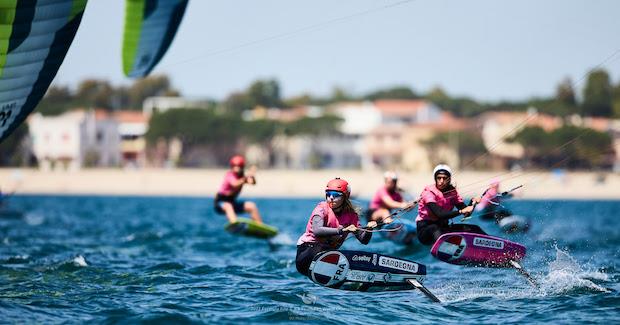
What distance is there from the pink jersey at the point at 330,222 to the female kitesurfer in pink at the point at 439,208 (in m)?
1.78

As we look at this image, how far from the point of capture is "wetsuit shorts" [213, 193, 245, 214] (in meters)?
20.3

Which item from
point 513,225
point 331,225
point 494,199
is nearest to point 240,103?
point 513,225

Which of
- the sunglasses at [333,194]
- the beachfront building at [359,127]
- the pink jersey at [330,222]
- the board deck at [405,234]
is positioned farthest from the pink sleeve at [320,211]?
the beachfront building at [359,127]

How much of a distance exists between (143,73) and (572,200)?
220 feet

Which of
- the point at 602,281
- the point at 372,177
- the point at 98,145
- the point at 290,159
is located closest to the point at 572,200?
the point at 372,177

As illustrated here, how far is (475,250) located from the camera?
14250 mm

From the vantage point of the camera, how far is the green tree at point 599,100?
105 m

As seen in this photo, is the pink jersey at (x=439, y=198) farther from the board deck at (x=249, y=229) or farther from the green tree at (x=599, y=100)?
the green tree at (x=599, y=100)

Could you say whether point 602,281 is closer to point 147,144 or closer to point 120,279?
point 120,279

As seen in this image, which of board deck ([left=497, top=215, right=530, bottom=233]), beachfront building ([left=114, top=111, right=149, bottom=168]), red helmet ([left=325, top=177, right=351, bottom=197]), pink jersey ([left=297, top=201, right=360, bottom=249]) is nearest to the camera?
red helmet ([left=325, top=177, right=351, bottom=197])

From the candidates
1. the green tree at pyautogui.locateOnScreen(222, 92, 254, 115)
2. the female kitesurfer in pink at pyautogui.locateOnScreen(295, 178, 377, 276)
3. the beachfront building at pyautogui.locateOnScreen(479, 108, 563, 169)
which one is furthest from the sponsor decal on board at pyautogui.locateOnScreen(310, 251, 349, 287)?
the green tree at pyautogui.locateOnScreen(222, 92, 254, 115)

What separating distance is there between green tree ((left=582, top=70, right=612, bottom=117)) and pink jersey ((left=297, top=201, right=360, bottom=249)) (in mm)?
97849

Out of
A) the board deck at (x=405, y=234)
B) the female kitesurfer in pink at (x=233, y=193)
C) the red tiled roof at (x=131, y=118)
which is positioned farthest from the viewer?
the red tiled roof at (x=131, y=118)

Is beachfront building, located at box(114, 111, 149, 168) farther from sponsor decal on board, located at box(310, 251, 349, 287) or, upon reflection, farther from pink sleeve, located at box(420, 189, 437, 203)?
sponsor decal on board, located at box(310, 251, 349, 287)
